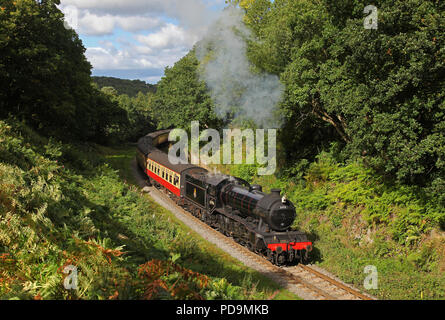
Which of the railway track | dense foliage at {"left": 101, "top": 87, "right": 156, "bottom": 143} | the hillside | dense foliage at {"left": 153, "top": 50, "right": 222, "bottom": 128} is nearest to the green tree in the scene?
the railway track

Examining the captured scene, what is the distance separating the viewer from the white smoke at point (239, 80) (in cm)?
2145

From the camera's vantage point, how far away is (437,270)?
13.1 m

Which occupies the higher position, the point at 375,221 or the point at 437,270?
the point at 375,221

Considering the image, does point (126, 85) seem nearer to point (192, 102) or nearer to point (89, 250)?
point (192, 102)

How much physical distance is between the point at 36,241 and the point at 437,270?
46.7ft

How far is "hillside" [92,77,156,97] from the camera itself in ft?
521

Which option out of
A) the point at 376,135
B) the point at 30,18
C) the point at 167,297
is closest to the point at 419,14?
the point at 376,135

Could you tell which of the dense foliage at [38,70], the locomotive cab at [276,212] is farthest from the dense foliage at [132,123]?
the locomotive cab at [276,212]

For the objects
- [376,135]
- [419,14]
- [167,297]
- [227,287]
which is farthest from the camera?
[376,135]

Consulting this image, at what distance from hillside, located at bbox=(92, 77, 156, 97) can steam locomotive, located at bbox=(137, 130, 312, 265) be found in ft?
453

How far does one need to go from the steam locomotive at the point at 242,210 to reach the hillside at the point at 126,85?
13806 centimetres

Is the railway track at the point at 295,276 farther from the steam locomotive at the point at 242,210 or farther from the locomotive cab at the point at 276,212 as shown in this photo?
the locomotive cab at the point at 276,212

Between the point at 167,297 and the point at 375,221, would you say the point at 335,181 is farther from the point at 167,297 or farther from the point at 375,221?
the point at 167,297
